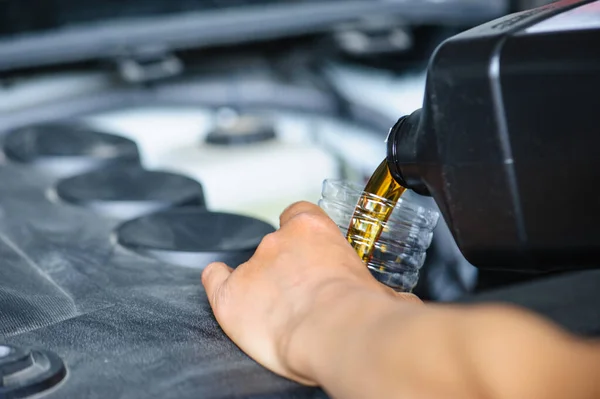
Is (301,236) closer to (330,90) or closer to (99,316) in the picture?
(99,316)

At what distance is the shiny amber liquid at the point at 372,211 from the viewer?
83 cm

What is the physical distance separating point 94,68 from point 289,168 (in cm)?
49

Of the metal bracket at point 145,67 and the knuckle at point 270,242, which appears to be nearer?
the knuckle at point 270,242

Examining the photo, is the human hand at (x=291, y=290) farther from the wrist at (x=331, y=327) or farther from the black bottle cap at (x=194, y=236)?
the black bottle cap at (x=194, y=236)

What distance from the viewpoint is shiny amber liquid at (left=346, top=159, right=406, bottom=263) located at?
0.83m

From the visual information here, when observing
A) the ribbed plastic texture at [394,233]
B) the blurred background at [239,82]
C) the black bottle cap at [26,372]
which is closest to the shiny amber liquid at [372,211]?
the ribbed plastic texture at [394,233]

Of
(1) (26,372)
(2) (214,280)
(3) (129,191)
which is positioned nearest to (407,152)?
(2) (214,280)

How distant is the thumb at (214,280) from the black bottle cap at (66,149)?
648 mm

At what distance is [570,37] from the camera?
68cm

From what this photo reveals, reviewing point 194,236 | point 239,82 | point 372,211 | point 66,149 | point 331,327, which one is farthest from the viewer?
point 239,82

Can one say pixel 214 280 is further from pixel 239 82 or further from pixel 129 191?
pixel 239 82

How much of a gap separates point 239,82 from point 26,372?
123 cm

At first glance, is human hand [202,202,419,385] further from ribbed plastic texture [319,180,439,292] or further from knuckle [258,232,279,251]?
ribbed plastic texture [319,180,439,292]

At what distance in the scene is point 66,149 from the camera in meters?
1.46
